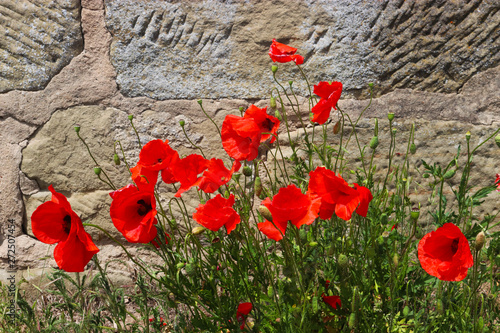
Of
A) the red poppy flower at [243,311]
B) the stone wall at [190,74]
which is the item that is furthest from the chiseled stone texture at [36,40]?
the red poppy flower at [243,311]

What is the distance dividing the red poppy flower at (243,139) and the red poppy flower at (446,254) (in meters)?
0.65

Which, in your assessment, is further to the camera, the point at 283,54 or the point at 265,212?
the point at 283,54

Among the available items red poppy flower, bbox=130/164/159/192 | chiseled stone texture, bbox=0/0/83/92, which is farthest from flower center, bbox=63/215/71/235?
chiseled stone texture, bbox=0/0/83/92

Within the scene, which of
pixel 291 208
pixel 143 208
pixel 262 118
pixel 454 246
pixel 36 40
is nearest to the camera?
pixel 291 208

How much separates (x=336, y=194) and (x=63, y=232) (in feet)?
2.66

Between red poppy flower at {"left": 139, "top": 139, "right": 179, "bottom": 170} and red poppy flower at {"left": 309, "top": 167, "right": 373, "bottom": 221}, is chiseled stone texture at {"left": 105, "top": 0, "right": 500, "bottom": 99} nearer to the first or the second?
red poppy flower at {"left": 139, "top": 139, "right": 179, "bottom": 170}

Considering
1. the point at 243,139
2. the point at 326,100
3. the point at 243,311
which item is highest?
the point at 326,100

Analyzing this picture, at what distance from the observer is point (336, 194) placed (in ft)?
3.85

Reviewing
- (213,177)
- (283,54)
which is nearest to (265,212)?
(213,177)

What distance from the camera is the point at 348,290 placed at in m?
1.39

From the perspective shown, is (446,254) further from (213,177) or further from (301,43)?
(301,43)

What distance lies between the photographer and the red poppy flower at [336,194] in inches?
45.2

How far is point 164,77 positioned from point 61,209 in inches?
40.0

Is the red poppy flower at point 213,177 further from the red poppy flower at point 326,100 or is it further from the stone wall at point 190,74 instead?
the stone wall at point 190,74
